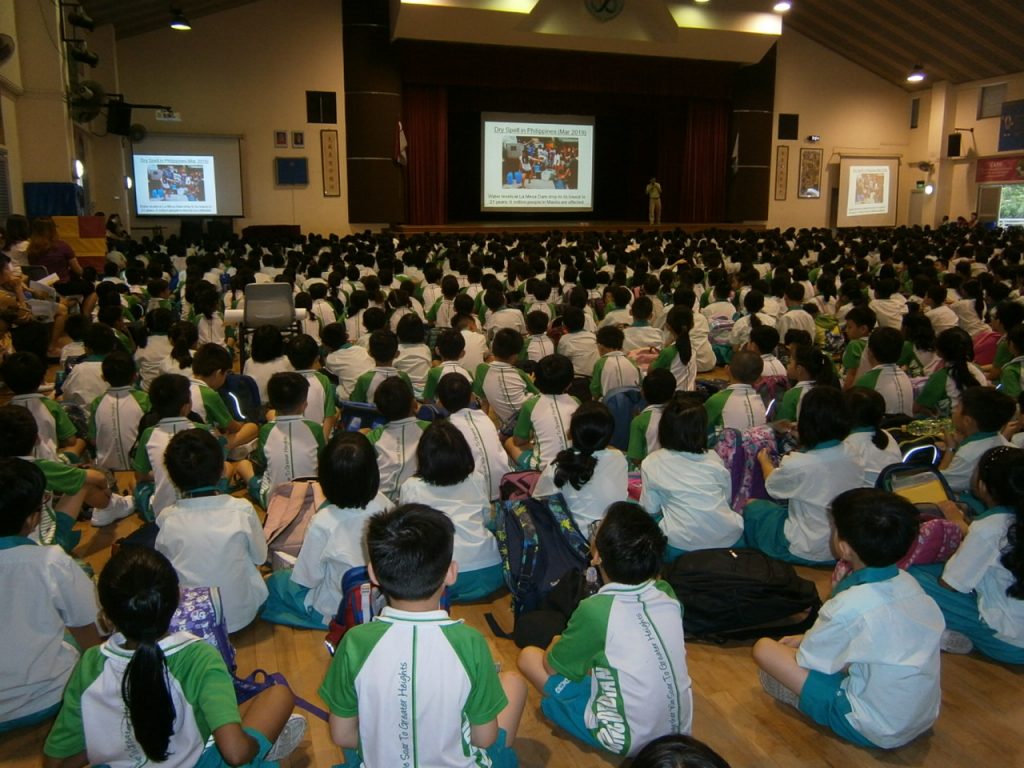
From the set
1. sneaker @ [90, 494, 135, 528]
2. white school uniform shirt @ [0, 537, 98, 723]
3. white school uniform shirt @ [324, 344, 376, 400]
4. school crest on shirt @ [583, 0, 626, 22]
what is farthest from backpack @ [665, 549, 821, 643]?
school crest on shirt @ [583, 0, 626, 22]

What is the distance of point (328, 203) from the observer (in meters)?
15.4

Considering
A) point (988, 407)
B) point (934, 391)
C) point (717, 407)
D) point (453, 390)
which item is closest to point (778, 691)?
point (988, 407)

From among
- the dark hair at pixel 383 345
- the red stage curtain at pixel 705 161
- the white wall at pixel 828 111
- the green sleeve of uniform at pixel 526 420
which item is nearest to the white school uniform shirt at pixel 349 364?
the dark hair at pixel 383 345

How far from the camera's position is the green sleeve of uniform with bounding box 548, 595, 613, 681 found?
6.28 feet

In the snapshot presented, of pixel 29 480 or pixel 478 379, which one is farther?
pixel 478 379

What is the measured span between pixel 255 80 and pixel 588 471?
1416cm

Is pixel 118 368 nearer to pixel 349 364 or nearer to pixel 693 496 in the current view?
pixel 349 364

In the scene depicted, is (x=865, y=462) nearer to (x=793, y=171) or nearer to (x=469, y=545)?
(x=469, y=545)

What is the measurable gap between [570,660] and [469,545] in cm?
92

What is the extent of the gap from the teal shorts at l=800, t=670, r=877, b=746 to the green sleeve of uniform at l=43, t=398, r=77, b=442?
3.24 m

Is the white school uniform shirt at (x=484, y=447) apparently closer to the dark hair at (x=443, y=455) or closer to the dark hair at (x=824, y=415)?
the dark hair at (x=443, y=455)

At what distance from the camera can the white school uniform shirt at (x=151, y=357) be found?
5.06 metres

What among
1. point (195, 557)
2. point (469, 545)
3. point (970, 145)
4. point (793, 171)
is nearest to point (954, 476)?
point (469, 545)

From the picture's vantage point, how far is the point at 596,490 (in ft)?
9.61
